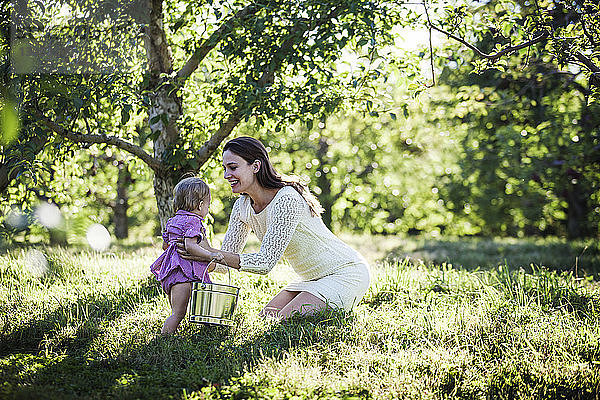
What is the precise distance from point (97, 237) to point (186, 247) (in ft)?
14.5

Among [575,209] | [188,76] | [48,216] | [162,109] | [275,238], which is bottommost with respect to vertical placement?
[48,216]

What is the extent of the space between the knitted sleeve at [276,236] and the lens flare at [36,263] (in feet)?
9.10

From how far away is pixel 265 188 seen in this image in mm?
4098

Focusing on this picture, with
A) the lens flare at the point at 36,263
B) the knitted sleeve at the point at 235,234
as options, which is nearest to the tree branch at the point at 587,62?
the knitted sleeve at the point at 235,234

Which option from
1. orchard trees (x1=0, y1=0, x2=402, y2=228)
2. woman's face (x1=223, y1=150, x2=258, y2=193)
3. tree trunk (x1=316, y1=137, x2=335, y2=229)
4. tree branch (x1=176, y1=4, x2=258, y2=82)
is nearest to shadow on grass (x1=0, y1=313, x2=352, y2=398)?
woman's face (x1=223, y1=150, x2=258, y2=193)

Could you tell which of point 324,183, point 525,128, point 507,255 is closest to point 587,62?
point 525,128

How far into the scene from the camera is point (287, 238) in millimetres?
3881

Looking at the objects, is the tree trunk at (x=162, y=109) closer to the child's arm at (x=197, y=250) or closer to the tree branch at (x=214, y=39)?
the tree branch at (x=214, y=39)

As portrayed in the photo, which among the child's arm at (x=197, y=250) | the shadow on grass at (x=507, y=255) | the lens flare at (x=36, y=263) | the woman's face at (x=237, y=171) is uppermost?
the woman's face at (x=237, y=171)

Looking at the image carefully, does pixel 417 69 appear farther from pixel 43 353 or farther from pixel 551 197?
pixel 551 197

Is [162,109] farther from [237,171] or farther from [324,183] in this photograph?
[324,183]

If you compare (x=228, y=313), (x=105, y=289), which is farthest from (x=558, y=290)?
(x=105, y=289)

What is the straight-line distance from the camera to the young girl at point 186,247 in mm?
3600

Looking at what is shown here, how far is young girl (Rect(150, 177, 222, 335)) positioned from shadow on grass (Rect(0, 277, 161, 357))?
559 millimetres
